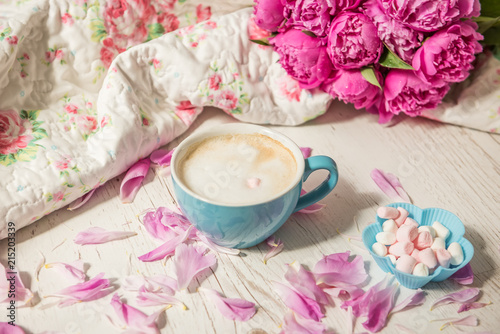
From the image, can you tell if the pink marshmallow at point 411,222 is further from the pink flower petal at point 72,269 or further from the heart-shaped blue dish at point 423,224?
the pink flower petal at point 72,269

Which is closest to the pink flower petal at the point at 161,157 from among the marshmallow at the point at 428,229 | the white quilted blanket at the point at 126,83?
the white quilted blanket at the point at 126,83

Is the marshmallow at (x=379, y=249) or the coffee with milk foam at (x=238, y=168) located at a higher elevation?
the coffee with milk foam at (x=238, y=168)

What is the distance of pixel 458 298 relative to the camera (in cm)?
74

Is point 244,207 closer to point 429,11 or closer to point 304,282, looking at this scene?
point 304,282

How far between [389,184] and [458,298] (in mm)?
241

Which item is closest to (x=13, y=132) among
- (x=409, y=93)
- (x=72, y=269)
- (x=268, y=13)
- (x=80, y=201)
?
(x=80, y=201)

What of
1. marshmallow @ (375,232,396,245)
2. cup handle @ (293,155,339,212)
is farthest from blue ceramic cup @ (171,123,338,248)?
marshmallow @ (375,232,396,245)

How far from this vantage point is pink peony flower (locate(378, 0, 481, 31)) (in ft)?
2.84

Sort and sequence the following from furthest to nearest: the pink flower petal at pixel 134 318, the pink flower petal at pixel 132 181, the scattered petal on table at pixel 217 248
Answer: the pink flower petal at pixel 132 181
the scattered petal on table at pixel 217 248
the pink flower petal at pixel 134 318

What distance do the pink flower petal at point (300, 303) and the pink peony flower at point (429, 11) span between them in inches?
18.7

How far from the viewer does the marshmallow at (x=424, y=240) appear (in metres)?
0.76

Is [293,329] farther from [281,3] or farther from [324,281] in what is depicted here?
[281,3]

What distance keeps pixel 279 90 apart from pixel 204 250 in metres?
0.38

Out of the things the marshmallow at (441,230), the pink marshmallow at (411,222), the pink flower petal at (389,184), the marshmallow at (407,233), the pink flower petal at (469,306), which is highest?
the marshmallow at (407,233)
